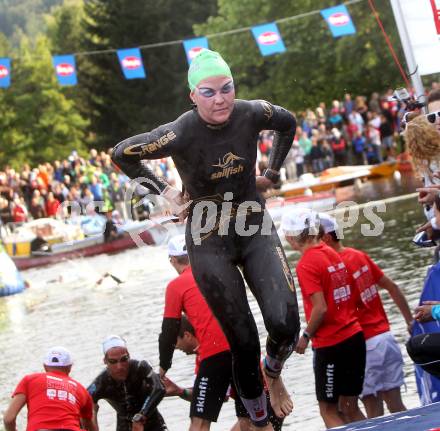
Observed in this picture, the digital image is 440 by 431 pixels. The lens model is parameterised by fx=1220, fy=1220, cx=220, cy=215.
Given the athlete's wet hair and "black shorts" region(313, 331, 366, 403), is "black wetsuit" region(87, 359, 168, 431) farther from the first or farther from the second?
"black shorts" region(313, 331, 366, 403)

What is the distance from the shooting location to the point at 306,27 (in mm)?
55719

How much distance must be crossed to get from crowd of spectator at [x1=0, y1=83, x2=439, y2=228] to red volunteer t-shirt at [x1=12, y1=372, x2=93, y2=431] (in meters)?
26.2

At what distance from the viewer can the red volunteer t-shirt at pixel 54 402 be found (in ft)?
29.8

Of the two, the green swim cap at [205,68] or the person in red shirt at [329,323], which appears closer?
the green swim cap at [205,68]

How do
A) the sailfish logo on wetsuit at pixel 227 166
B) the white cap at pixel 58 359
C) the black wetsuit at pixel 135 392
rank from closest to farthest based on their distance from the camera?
the sailfish logo on wetsuit at pixel 227 166, the white cap at pixel 58 359, the black wetsuit at pixel 135 392

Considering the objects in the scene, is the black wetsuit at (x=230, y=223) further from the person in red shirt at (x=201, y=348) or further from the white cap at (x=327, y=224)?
the white cap at (x=327, y=224)

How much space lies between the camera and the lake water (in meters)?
12.2

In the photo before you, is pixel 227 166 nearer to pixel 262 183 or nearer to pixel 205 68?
pixel 262 183

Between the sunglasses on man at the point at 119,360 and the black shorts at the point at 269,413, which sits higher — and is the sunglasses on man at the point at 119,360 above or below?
above

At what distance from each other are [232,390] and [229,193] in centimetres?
214

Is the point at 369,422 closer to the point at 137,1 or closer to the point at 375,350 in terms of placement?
the point at 375,350

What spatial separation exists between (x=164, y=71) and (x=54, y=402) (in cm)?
6055

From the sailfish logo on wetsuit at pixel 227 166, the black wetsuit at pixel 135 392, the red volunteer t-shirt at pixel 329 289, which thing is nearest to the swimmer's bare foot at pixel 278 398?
the red volunteer t-shirt at pixel 329 289

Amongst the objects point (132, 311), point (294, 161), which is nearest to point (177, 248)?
point (132, 311)
